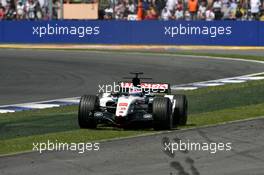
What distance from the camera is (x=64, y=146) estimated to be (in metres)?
11.9

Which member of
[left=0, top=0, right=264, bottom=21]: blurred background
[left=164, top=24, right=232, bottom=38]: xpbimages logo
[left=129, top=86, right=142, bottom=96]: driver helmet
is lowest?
[left=164, top=24, right=232, bottom=38]: xpbimages logo

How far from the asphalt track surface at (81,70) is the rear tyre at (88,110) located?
616cm

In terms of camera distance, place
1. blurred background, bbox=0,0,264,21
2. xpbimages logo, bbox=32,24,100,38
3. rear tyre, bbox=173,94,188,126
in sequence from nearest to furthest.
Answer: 1. rear tyre, bbox=173,94,188,126
2. blurred background, bbox=0,0,264,21
3. xpbimages logo, bbox=32,24,100,38

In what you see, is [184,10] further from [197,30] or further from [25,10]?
[25,10]

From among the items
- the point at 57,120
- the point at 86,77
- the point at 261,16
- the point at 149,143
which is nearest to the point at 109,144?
the point at 149,143

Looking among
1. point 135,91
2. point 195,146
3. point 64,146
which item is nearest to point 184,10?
point 135,91

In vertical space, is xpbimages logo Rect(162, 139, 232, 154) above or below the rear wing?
below

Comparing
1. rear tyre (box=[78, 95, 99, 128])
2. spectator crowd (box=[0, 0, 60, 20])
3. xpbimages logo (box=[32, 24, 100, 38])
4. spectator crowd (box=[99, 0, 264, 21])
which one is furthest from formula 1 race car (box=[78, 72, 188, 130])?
spectator crowd (box=[0, 0, 60, 20])

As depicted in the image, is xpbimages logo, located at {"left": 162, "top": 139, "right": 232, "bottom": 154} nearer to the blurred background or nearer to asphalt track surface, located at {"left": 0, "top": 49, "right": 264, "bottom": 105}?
asphalt track surface, located at {"left": 0, "top": 49, "right": 264, "bottom": 105}

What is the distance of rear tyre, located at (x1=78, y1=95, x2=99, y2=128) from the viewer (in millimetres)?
13766

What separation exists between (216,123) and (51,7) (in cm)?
2658

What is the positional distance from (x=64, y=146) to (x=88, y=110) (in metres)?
1.92

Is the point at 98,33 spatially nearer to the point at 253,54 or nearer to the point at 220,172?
the point at 253,54

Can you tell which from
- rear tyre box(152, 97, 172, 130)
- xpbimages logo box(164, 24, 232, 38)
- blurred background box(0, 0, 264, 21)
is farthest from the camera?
blurred background box(0, 0, 264, 21)
